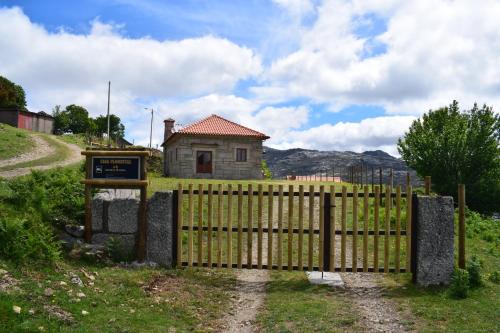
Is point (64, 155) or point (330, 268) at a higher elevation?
point (64, 155)

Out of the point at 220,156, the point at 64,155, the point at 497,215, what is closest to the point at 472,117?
the point at 497,215

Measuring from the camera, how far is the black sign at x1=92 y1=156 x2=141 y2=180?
31.2 ft

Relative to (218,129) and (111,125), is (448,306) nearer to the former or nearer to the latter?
(218,129)

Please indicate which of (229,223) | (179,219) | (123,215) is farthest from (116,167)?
(229,223)

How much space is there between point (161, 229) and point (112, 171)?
165cm

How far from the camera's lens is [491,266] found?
33.8 ft

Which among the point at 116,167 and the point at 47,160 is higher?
the point at 47,160

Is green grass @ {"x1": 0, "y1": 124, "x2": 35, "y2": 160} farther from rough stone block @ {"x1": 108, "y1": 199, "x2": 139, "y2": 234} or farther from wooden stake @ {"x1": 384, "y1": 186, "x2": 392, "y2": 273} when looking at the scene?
wooden stake @ {"x1": 384, "y1": 186, "x2": 392, "y2": 273}

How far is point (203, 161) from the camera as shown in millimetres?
35250

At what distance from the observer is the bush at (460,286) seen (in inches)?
313

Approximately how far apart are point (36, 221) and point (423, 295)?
7123mm

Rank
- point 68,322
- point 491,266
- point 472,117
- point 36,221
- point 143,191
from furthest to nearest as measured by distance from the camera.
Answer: point 472,117, point 491,266, point 143,191, point 36,221, point 68,322

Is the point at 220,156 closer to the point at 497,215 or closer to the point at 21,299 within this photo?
the point at 497,215

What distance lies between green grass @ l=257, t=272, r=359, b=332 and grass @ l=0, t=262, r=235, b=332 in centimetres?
78
